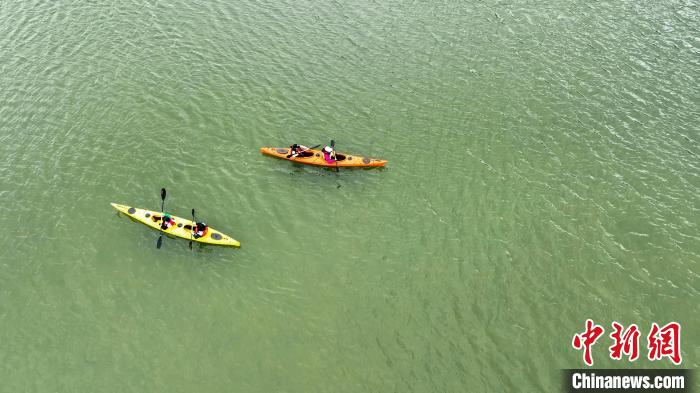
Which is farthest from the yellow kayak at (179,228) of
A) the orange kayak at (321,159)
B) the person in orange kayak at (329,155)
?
the person in orange kayak at (329,155)

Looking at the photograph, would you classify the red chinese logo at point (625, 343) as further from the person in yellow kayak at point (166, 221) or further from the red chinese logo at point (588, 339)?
the person in yellow kayak at point (166, 221)

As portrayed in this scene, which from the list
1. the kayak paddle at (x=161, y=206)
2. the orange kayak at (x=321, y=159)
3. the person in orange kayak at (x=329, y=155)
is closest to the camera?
the kayak paddle at (x=161, y=206)

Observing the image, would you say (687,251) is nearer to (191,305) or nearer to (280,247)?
(280,247)

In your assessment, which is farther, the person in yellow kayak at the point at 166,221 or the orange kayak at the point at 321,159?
the orange kayak at the point at 321,159

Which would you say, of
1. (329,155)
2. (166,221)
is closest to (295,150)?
(329,155)

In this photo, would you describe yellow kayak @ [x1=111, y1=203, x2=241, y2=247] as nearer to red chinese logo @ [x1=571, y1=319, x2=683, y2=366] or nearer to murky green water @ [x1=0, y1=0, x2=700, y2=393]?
murky green water @ [x1=0, y1=0, x2=700, y2=393]

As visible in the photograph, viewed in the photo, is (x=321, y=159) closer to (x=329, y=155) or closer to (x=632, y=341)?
(x=329, y=155)
